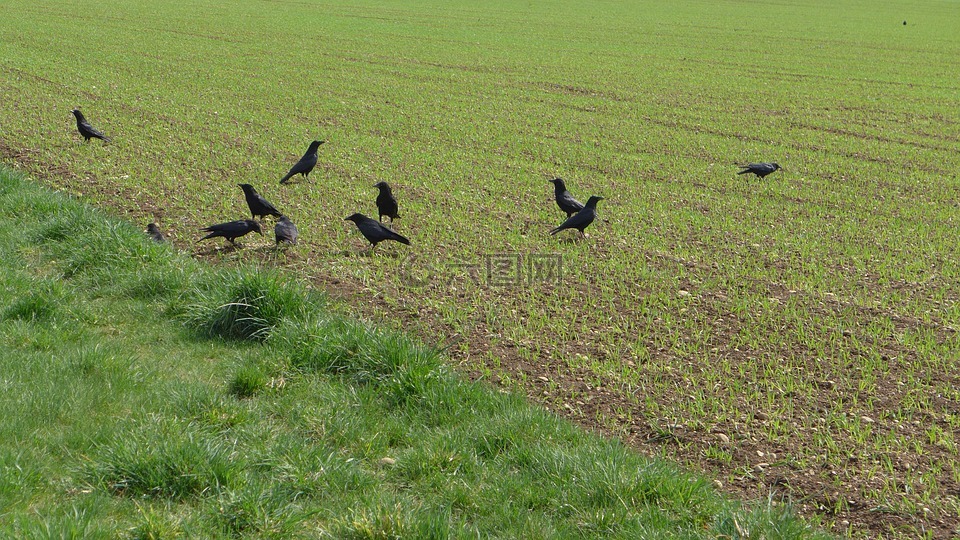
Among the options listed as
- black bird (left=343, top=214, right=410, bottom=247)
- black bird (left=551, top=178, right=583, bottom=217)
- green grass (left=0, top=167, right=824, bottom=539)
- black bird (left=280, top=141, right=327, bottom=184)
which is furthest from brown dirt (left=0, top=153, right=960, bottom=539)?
black bird (left=280, top=141, right=327, bottom=184)

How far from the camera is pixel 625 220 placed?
11.7 meters

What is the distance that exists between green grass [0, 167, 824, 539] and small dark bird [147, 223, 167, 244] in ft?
5.97

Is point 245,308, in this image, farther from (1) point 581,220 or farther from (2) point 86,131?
(2) point 86,131

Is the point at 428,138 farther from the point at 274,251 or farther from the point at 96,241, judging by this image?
the point at 96,241

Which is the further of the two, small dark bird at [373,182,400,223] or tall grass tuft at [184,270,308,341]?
small dark bird at [373,182,400,223]

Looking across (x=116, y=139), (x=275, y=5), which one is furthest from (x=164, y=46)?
(x=275, y=5)

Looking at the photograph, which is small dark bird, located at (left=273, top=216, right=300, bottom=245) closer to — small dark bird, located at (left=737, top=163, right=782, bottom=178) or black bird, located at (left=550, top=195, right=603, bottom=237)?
black bird, located at (left=550, top=195, right=603, bottom=237)

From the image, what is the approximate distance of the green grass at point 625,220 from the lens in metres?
6.30

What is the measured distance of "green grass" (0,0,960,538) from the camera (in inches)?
248

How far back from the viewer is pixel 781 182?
14398 millimetres

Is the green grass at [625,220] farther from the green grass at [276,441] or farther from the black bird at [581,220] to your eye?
the black bird at [581,220]

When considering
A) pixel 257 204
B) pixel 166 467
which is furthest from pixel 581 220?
pixel 166 467

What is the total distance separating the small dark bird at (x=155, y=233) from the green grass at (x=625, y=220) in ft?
0.77

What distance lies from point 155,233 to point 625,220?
582 centimetres
